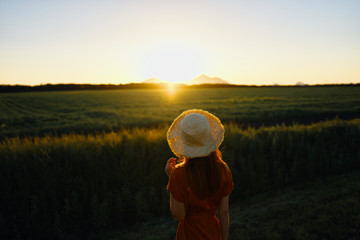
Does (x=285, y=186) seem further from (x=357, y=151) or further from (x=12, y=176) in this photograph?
(x=12, y=176)

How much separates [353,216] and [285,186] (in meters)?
2.38

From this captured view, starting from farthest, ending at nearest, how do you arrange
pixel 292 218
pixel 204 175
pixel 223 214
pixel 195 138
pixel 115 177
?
pixel 115 177 < pixel 292 218 < pixel 223 214 < pixel 204 175 < pixel 195 138

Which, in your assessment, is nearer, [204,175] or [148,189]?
[204,175]

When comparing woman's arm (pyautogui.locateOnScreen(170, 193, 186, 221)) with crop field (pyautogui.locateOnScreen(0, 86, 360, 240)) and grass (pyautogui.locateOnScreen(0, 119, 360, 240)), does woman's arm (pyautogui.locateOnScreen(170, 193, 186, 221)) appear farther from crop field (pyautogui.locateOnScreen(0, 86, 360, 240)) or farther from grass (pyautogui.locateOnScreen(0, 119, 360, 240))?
grass (pyautogui.locateOnScreen(0, 119, 360, 240))

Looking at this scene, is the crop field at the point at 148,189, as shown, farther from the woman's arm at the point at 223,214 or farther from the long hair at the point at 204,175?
the long hair at the point at 204,175

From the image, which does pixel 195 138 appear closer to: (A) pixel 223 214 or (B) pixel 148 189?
(A) pixel 223 214

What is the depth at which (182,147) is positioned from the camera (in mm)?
1936

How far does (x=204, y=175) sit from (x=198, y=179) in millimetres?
63

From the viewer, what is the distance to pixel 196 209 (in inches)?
79.4

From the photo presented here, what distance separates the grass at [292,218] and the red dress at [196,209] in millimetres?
2317

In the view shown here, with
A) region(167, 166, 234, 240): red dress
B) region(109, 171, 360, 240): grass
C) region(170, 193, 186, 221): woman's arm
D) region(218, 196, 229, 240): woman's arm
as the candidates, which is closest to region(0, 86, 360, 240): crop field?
region(109, 171, 360, 240): grass

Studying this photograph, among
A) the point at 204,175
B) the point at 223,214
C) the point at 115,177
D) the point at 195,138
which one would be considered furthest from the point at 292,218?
the point at 115,177

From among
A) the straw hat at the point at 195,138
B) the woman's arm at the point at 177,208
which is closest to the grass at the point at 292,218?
the woman's arm at the point at 177,208

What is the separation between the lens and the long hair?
1903 millimetres
